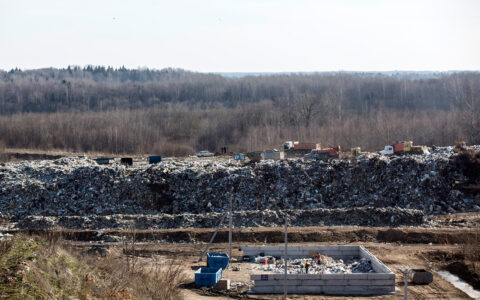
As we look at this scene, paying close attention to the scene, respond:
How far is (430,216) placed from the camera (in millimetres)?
19453

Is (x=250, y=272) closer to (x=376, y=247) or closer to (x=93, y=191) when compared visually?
(x=376, y=247)

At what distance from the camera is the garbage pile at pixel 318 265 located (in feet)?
44.2

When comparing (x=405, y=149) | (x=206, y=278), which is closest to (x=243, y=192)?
(x=206, y=278)

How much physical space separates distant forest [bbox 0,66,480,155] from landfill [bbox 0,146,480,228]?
15.8 m

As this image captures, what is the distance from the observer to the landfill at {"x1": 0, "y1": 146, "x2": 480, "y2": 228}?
1945cm

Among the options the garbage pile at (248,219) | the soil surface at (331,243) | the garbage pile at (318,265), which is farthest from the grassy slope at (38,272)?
the garbage pile at (248,219)

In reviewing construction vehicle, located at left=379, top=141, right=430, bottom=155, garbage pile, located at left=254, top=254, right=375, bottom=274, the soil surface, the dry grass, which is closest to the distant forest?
construction vehicle, located at left=379, top=141, right=430, bottom=155

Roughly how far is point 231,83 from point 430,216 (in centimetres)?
6581

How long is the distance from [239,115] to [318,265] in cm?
4082

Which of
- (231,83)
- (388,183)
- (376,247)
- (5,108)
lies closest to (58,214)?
(376,247)

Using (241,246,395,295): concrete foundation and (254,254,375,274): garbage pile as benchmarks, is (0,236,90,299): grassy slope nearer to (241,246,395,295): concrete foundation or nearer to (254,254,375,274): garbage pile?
(241,246,395,295): concrete foundation

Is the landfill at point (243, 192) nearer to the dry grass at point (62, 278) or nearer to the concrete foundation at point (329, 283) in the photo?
the concrete foundation at point (329, 283)

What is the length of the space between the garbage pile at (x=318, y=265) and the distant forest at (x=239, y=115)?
80.1 feet

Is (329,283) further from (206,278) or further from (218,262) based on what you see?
(218,262)
